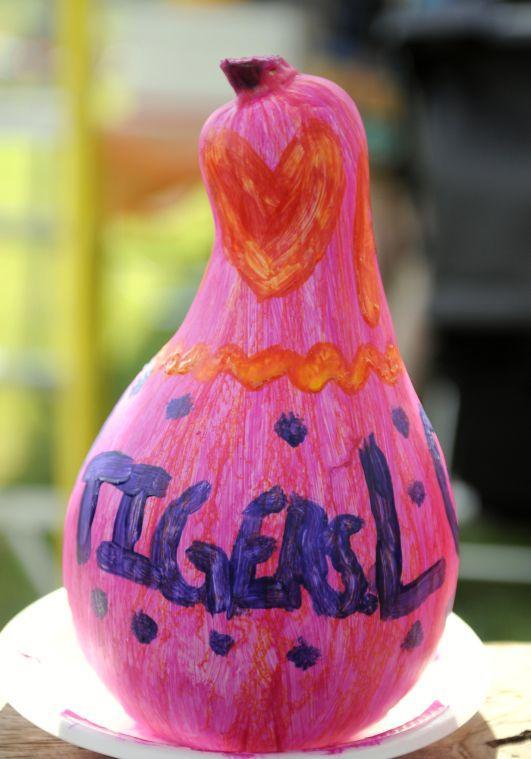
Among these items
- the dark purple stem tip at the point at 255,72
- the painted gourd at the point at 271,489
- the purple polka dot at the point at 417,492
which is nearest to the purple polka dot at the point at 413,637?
the painted gourd at the point at 271,489

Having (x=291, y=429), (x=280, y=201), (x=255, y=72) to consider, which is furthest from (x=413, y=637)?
(x=255, y=72)

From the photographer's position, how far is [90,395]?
8.38 ft

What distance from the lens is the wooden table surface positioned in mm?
1119

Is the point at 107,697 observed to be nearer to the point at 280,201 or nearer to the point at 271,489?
the point at 271,489

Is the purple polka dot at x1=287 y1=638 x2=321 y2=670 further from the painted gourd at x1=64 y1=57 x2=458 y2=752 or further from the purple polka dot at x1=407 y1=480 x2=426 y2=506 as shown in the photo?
the purple polka dot at x1=407 y1=480 x2=426 y2=506

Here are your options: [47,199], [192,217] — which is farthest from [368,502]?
[192,217]

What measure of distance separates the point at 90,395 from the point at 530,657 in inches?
56.1

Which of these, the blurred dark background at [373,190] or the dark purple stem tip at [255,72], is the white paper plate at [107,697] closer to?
the dark purple stem tip at [255,72]

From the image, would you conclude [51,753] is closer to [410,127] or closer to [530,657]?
[530,657]

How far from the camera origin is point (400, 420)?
42.1 inches

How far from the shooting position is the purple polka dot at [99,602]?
104cm

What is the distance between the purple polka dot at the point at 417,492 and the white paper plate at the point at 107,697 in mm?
222

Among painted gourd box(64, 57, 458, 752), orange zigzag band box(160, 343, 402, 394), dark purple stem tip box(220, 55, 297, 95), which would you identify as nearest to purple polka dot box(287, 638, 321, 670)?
painted gourd box(64, 57, 458, 752)

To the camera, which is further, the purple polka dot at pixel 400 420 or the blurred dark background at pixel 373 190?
the blurred dark background at pixel 373 190
